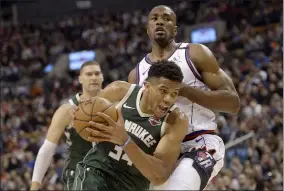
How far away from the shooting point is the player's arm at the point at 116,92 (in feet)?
16.6

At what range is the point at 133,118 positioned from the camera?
4.89 meters

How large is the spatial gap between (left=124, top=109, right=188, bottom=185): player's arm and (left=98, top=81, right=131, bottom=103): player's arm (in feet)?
1.62

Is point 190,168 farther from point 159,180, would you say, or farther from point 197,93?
point 197,93

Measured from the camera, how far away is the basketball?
4367 millimetres

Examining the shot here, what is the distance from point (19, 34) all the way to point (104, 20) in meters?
4.19

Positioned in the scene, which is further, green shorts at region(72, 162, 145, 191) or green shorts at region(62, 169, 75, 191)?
green shorts at region(62, 169, 75, 191)

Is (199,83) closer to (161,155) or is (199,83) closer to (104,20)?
(161,155)

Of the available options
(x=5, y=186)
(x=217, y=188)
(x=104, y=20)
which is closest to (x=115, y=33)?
(x=104, y=20)

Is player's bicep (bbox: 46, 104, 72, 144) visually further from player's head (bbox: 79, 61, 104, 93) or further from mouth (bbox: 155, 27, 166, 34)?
mouth (bbox: 155, 27, 166, 34)

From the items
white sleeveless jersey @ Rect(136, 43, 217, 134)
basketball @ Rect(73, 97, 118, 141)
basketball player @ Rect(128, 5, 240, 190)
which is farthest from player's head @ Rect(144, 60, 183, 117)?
white sleeveless jersey @ Rect(136, 43, 217, 134)

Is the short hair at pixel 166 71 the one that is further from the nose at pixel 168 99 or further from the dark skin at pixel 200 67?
the dark skin at pixel 200 67

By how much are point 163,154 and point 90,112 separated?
66cm

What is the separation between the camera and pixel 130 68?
812 inches

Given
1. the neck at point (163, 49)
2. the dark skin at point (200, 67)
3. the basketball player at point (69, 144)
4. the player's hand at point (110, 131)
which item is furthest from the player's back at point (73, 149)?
the player's hand at point (110, 131)
